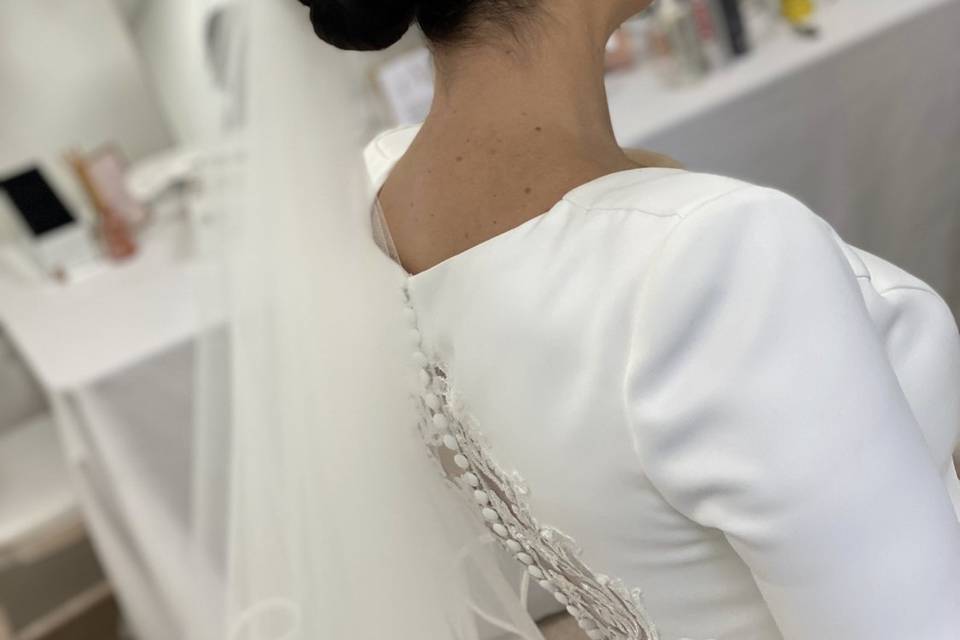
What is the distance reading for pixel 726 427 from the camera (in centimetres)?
38

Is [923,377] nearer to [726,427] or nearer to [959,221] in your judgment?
[726,427]

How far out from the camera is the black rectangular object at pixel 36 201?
166cm

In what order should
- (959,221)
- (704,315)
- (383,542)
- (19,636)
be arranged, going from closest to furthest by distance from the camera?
1. (704,315)
2. (383,542)
3. (959,221)
4. (19,636)

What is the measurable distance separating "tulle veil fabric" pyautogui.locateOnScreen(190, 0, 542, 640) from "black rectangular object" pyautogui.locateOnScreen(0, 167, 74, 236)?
3.62 feet

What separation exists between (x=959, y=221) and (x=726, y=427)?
1441 mm

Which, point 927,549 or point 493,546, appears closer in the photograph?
point 927,549

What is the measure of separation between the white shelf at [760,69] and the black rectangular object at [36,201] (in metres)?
1.11

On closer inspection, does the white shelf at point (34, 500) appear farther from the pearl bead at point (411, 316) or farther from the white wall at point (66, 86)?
the pearl bead at point (411, 316)

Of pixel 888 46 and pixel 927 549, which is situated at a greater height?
pixel 927 549

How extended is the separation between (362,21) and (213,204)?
741mm

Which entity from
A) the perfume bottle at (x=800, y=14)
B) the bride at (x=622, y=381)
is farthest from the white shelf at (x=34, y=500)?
the perfume bottle at (x=800, y=14)

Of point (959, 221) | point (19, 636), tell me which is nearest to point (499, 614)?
point (959, 221)

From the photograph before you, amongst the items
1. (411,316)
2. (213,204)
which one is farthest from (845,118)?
(411,316)

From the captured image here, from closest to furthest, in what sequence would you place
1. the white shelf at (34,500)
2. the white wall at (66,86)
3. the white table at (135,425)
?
the white table at (135,425)
the white shelf at (34,500)
the white wall at (66,86)
